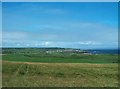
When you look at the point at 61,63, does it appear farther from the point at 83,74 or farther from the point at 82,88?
the point at 82,88

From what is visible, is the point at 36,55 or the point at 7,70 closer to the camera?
the point at 7,70

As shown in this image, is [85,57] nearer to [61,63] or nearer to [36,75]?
[61,63]

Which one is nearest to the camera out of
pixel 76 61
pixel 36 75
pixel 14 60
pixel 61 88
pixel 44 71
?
pixel 61 88

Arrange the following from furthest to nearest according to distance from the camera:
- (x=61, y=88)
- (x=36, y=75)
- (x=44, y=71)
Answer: (x=44, y=71) < (x=36, y=75) < (x=61, y=88)

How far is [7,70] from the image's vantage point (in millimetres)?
14297

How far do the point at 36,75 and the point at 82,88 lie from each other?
4.87m

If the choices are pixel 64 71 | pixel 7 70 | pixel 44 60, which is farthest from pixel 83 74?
pixel 44 60

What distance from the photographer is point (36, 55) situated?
63.0 feet

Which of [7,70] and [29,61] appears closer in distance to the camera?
[7,70]

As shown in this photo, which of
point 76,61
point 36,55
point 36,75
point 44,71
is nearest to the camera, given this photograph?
point 36,75

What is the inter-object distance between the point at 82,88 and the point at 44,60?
10.1m

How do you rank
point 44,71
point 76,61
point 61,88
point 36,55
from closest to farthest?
point 61,88 < point 44,71 < point 36,55 < point 76,61

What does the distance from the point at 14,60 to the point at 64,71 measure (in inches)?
154

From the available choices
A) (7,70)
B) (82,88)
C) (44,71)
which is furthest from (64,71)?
(82,88)
